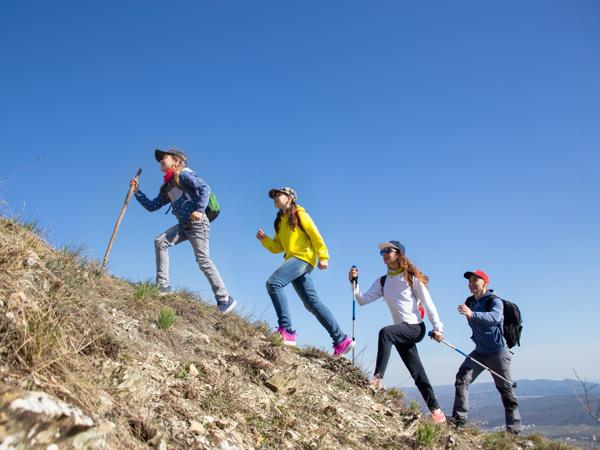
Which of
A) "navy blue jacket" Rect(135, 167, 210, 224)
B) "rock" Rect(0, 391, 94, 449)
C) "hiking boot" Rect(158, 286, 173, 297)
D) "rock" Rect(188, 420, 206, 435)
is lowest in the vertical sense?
"rock" Rect(188, 420, 206, 435)

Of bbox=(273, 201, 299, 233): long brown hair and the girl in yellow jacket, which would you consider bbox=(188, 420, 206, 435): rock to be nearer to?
the girl in yellow jacket

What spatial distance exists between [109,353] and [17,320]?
102 centimetres

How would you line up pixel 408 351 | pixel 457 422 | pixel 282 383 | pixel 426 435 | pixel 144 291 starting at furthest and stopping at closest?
pixel 457 422 < pixel 408 351 < pixel 144 291 < pixel 426 435 < pixel 282 383

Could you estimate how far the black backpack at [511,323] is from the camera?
752cm

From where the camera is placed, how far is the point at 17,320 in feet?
10.2

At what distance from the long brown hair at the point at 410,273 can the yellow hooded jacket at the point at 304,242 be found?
4.07ft

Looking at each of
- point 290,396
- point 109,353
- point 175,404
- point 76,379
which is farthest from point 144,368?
point 290,396

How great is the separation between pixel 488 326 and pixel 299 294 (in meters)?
3.21

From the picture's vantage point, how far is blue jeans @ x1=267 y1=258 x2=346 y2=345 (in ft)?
22.9

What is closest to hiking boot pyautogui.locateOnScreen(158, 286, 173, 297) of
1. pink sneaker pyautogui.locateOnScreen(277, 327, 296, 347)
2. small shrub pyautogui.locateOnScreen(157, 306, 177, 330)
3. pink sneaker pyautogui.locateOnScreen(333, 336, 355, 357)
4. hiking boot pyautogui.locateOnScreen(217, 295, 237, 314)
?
hiking boot pyautogui.locateOnScreen(217, 295, 237, 314)

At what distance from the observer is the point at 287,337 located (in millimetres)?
7109

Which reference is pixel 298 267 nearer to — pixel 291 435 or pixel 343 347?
pixel 343 347

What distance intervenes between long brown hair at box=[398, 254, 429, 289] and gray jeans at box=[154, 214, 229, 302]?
288 cm

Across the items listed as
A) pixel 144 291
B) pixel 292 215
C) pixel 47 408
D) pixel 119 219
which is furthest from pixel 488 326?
pixel 47 408
